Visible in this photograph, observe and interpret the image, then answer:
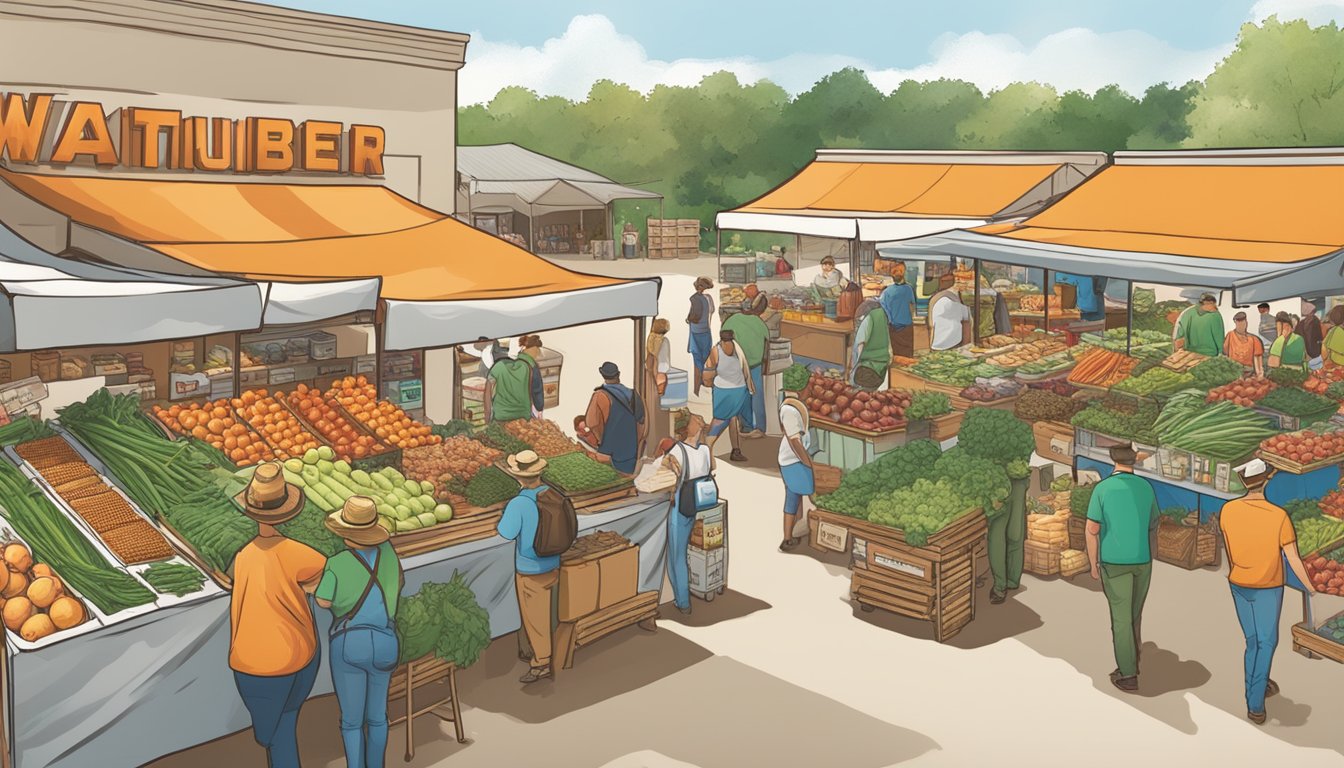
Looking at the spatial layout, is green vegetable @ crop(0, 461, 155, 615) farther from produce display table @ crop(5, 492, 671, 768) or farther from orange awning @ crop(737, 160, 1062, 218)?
orange awning @ crop(737, 160, 1062, 218)

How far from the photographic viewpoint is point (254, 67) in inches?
526

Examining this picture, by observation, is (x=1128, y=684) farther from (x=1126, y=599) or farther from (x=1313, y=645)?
(x=1313, y=645)

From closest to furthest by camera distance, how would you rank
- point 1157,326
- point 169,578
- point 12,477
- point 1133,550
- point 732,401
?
point 169,578, point 12,477, point 1133,550, point 732,401, point 1157,326

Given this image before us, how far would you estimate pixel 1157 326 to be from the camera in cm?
2184

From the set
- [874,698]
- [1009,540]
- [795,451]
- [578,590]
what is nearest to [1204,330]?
[1009,540]

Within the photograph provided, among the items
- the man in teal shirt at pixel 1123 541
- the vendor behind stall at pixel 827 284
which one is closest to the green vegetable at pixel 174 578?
the man in teal shirt at pixel 1123 541

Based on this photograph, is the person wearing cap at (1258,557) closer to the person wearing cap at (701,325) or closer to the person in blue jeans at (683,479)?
the person in blue jeans at (683,479)

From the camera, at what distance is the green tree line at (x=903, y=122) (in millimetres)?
54438

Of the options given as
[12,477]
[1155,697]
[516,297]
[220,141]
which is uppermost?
[220,141]

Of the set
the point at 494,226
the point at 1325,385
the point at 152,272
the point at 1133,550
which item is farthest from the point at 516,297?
the point at 494,226

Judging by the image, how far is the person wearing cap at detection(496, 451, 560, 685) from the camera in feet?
25.9

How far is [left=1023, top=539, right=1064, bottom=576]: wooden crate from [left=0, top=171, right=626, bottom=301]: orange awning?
14.5 ft

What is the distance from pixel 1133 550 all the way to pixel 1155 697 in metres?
1.07

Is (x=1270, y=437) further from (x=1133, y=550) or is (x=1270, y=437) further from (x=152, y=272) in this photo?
(x=152, y=272)
